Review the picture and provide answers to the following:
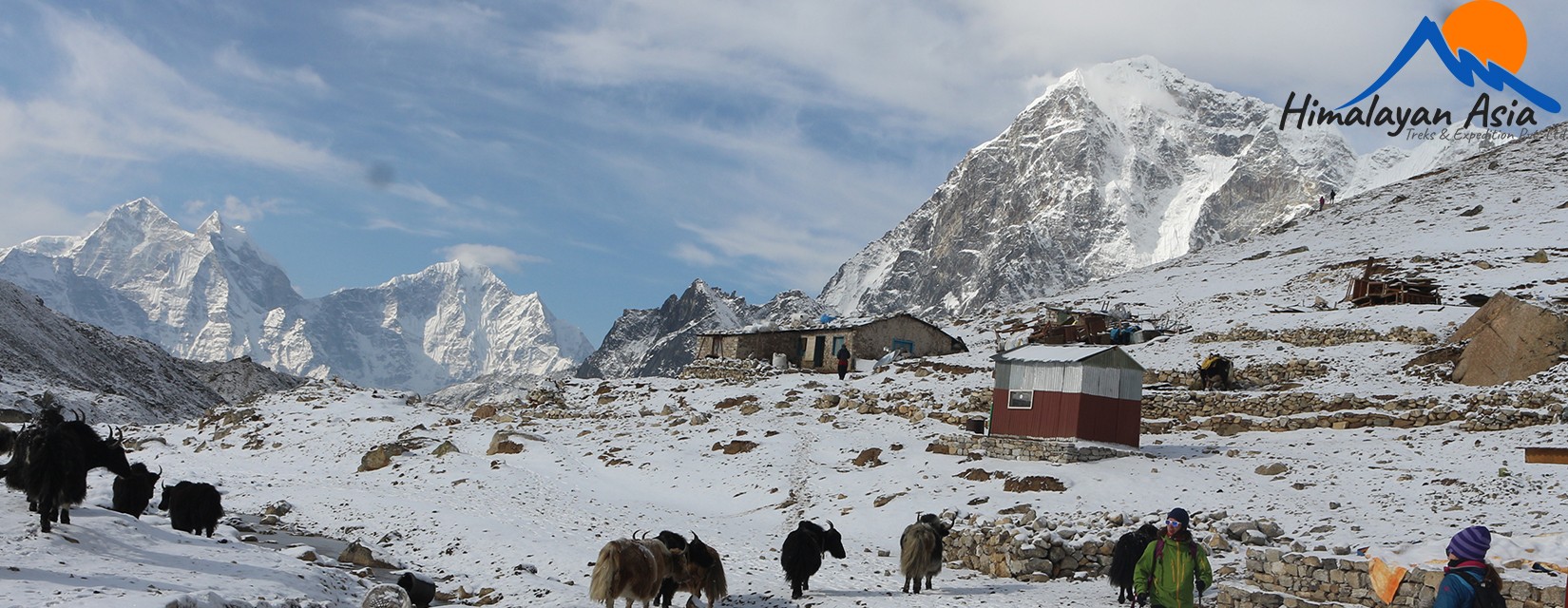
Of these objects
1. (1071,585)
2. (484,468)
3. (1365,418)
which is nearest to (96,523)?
(1071,585)

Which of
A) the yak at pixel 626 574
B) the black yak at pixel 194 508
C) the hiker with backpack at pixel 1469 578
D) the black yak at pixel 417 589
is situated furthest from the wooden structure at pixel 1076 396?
the hiker with backpack at pixel 1469 578

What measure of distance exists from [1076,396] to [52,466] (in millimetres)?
23759

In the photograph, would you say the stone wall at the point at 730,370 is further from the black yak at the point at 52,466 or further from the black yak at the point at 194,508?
the black yak at the point at 52,466

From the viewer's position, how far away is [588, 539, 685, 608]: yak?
1443 cm

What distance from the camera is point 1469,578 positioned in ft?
27.7

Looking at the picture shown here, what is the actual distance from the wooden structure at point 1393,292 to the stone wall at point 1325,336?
7780 millimetres

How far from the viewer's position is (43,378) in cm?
6131

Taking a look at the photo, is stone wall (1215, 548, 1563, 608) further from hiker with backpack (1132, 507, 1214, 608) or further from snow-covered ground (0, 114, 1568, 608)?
hiker with backpack (1132, 507, 1214, 608)

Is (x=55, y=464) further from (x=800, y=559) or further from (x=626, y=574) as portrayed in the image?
(x=800, y=559)

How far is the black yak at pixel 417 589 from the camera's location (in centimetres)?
1620

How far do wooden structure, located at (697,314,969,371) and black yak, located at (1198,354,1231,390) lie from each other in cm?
1886

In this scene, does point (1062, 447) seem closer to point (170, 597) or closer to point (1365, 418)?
point (1365, 418)

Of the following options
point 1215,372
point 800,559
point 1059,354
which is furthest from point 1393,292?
point 800,559

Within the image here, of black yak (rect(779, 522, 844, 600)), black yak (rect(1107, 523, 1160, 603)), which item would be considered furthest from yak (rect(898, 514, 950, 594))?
black yak (rect(1107, 523, 1160, 603))
